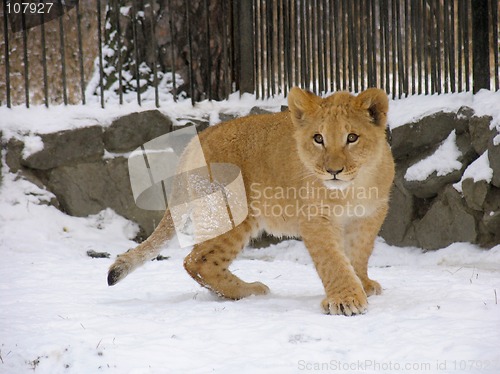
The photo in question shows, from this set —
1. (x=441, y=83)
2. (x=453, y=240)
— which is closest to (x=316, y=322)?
(x=453, y=240)

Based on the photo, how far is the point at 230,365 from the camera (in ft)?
10.8

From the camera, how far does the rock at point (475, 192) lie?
21.4ft

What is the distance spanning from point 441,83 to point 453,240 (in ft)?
5.73

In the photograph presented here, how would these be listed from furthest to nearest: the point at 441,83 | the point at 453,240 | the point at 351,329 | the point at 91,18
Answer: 1. the point at 91,18
2. the point at 441,83
3. the point at 453,240
4. the point at 351,329

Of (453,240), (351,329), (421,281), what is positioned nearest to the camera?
(351,329)

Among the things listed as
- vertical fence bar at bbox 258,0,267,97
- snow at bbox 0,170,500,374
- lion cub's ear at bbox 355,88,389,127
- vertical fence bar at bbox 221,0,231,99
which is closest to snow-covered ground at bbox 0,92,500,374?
snow at bbox 0,170,500,374

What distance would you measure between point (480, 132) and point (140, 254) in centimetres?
351

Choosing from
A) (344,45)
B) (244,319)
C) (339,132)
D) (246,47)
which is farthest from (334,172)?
(246,47)

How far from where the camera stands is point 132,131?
315 inches

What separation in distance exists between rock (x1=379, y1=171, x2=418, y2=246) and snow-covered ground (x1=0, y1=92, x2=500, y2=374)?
0.12 m

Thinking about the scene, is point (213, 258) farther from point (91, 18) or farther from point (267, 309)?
point (91, 18)

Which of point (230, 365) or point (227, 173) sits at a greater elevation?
point (227, 173)

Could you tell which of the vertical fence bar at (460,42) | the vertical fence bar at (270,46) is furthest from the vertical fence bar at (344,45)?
the vertical fence bar at (460,42)

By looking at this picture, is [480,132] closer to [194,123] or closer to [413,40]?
[413,40]
